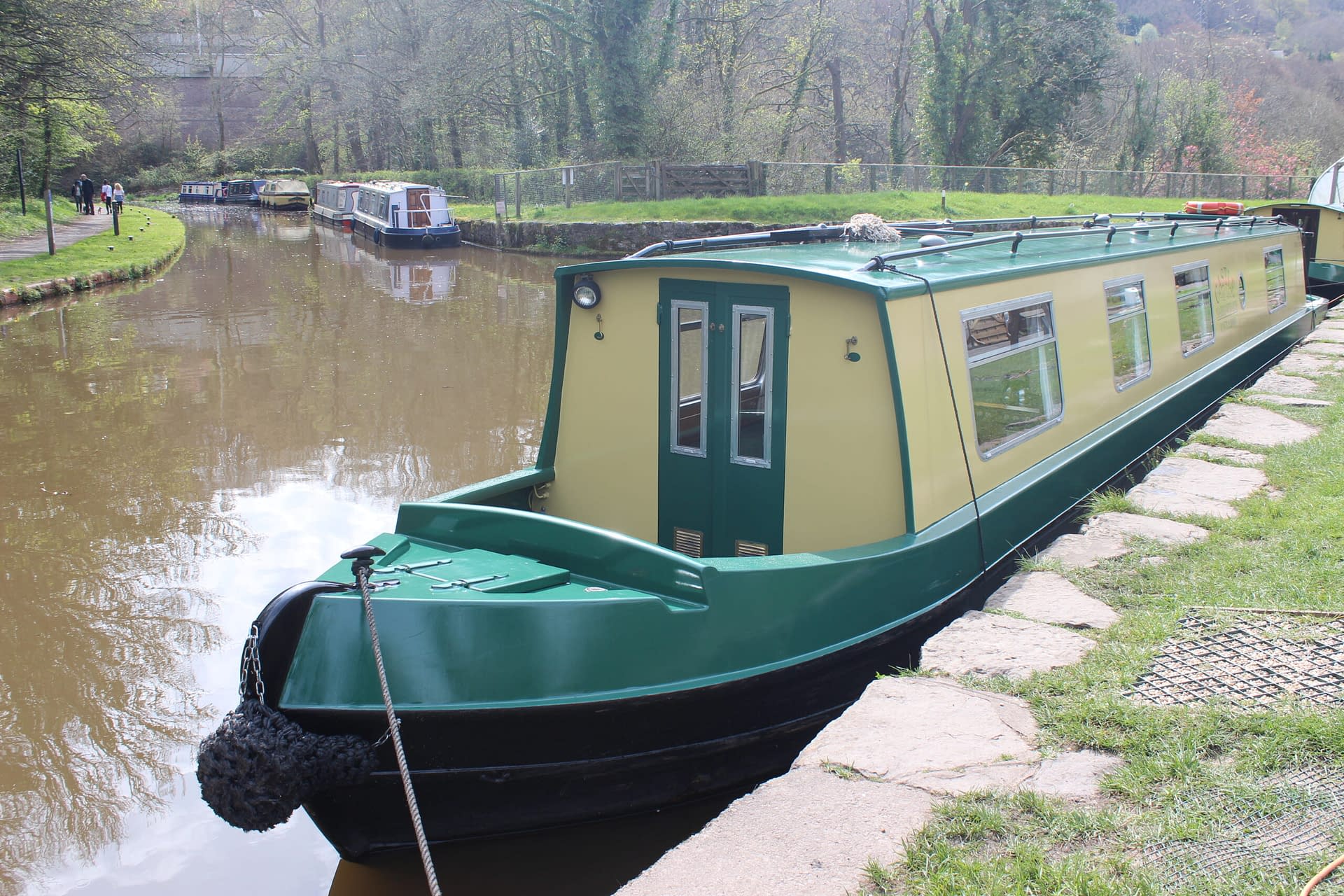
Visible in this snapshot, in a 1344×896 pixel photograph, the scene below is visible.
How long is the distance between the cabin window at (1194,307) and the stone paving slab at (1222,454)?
1.81 meters

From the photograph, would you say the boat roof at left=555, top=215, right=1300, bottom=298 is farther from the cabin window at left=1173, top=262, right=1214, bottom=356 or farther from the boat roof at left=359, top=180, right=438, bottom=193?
the boat roof at left=359, top=180, right=438, bottom=193

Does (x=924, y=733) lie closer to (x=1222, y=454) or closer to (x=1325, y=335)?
(x=1222, y=454)

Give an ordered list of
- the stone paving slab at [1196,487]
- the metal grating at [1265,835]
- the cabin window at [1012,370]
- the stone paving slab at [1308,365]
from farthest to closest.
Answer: the stone paving slab at [1308,365] < the stone paving slab at [1196,487] < the cabin window at [1012,370] < the metal grating at [1265,835]

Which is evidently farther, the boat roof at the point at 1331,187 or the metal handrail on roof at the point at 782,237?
the boat roof at the point at 1331,187

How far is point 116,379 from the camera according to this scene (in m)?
11.5

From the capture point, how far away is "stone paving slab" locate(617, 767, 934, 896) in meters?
2.44

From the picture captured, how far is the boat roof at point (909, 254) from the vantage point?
4.28 m

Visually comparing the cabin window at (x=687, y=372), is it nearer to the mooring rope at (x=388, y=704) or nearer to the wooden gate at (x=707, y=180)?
the mooring rope at (x=388, y=704)

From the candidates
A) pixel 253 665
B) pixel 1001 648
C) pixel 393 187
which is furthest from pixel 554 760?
pixel 393 187

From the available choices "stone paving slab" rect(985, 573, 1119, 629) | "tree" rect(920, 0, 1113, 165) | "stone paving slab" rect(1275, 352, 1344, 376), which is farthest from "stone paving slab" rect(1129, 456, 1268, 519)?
"tree" rect(920, 0, 1113, 165)

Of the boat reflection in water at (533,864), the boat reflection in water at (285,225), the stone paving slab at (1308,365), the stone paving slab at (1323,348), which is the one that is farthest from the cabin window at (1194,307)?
the boat reflection in water at (285,225)

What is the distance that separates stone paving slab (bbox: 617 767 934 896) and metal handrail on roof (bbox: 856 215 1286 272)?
228 centimetres

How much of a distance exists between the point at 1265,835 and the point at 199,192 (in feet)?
187

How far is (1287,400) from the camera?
280 inches
